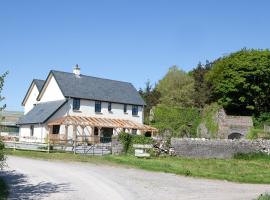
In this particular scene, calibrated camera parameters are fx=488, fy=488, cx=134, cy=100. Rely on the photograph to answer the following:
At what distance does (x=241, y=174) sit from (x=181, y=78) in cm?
5227

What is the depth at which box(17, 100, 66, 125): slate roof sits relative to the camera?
55.5m

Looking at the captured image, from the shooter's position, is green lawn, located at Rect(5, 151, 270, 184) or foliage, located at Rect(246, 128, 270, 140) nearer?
green lawn, located at Rect(5, 151, 270, 184)

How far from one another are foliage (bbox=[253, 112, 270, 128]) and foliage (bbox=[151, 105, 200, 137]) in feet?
22.2

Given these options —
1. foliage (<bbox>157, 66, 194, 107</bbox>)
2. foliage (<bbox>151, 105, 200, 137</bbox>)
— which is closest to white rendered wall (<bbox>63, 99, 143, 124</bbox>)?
foliage (<bbox>151, 105, 200, 137</bbox>)

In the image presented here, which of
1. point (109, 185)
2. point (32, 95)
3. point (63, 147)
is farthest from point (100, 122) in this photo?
point (109, 185)

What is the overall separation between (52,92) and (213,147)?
27.2 meters

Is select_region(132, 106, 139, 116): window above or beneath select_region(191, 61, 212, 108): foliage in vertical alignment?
beneath

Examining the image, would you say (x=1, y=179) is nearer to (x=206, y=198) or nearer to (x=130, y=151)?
(x=206, y=198)

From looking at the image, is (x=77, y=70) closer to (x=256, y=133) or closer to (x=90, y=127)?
(x=90, y=127)

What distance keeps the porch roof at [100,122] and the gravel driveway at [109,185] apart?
24.9 m

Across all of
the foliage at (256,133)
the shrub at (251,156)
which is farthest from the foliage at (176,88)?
the shrub at (251,156)

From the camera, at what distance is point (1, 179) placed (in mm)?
21422

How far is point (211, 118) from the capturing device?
56.0m

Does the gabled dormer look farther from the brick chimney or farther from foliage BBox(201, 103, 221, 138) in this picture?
foliage BBox(201, 103, 221, 138)
